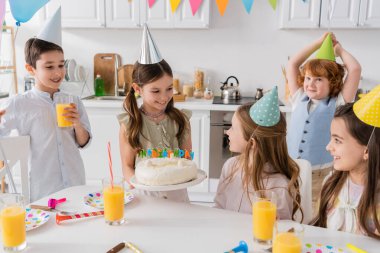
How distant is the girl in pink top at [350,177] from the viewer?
1327 mm

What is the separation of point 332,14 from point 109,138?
2230mm

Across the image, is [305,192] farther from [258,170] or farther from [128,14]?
[128,14]

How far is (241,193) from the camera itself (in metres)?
1.53

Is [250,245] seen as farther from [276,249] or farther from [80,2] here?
[80,2]

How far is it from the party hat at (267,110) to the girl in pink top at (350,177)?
282 mm

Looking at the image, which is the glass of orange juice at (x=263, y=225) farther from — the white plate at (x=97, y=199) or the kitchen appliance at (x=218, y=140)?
the kitchen appliance at (x=218, y=140)

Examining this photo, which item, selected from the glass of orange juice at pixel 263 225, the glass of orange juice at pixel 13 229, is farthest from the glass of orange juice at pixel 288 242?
the glass of orange juice at pixel 13 229

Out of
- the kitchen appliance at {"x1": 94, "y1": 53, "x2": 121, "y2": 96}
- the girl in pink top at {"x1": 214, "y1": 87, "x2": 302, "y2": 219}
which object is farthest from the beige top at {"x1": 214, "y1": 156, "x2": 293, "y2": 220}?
the kitchen appliance at {"x1": 94, "y1": 53, "x2": 121, "y2": 96}

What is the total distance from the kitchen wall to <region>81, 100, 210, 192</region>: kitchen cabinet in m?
0.72

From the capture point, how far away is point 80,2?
11.5 feet

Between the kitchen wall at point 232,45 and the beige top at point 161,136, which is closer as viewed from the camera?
the beige top at point 161,136

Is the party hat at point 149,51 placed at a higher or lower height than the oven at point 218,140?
higher

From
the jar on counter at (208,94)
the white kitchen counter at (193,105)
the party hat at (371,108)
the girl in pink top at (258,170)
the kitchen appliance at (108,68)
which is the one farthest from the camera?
the kitchen appliance at (108,68)

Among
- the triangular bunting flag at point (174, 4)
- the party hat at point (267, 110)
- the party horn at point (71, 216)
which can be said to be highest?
the triangular bunting flag at point (174, 4)
